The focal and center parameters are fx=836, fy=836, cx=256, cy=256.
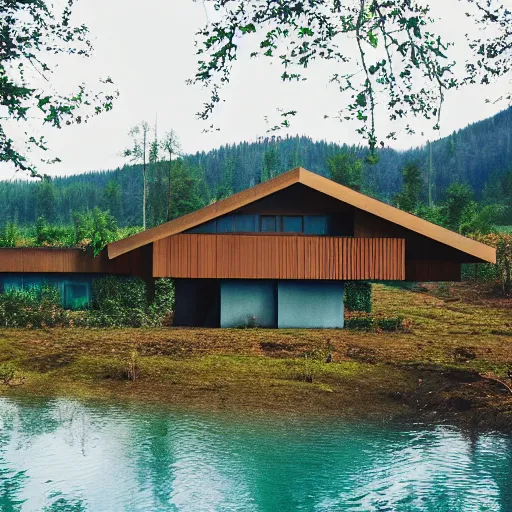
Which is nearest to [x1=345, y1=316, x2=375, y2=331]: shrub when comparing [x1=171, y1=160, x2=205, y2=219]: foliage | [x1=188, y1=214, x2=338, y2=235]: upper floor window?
[x1=188, y1=214, x2=338, y2=235]: upper floor window

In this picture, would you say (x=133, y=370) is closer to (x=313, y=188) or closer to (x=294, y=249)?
(x=294, y=249)

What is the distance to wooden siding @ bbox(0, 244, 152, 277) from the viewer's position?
1310 inches

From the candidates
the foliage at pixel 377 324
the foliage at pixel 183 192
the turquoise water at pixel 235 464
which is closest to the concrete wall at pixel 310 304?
the foliage at pixel 377 324

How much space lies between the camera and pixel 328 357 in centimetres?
2306

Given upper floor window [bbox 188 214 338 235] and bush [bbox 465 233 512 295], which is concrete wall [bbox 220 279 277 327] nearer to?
upper floor window [bbox 188 214 338 235]

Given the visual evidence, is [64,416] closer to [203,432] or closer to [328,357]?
[203,432]

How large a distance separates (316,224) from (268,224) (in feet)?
5.95

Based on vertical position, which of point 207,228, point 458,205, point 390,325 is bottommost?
point 390,325

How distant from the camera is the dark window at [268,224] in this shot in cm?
3108

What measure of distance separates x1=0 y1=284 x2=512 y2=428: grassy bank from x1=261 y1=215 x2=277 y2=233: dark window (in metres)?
3.87

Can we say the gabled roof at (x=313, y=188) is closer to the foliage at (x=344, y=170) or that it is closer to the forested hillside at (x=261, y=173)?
the foliage at (x=344, y=170)

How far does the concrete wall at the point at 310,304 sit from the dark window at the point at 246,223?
2.44 m

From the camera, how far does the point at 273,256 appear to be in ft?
101

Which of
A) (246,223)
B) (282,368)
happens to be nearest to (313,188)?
(246,223)
